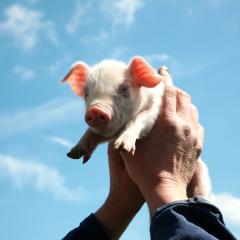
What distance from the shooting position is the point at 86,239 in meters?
3.56

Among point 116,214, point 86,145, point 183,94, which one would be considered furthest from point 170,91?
point 116,214

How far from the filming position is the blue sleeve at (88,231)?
357 cm

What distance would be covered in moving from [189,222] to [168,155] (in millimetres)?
999

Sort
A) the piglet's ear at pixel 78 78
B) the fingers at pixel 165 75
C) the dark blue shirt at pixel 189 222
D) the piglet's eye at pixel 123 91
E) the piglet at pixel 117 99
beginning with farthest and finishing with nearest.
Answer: the piglet's ear at pixel 78 78 < the fingers at pixel 165 75 < the piglet's eye at pixel 123 91 < the piglet at pixel 117 99 < the dark blue shirt at pixel 189 222

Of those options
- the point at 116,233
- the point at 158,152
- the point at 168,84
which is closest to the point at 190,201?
the point at 158,152

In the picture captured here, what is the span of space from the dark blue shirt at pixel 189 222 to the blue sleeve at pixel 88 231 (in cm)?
95

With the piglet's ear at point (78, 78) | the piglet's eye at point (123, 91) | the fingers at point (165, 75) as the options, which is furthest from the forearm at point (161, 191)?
the piglet's ear at point (78, 78)

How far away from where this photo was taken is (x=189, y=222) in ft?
8.68

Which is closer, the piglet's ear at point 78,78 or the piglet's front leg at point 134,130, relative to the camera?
the piglet's front leg at point 134,130

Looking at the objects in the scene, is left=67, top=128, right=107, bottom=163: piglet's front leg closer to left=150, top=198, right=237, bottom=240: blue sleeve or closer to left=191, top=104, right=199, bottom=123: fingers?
left=191, top=104, right=199, bottom=123: fingers

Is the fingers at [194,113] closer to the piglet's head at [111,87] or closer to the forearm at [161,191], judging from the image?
the piglet's head at [111,87]

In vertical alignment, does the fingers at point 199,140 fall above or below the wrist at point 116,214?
above

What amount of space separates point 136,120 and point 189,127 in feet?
1.94

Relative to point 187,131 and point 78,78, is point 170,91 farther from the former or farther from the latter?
point 78,78
